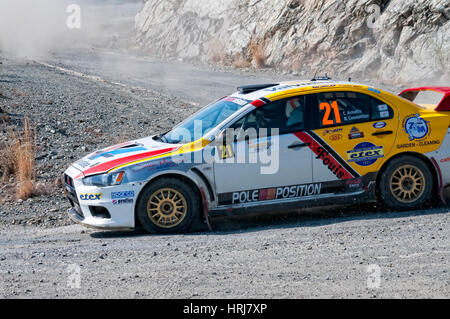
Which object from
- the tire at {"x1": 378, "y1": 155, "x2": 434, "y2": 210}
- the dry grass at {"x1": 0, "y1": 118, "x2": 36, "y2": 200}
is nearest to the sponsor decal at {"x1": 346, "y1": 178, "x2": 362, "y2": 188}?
the tire at {"x1": 378, "y1": 155, "x2": 434, "y2": 210}

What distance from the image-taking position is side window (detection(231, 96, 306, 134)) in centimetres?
719

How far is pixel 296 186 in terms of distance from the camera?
7230 millimetres

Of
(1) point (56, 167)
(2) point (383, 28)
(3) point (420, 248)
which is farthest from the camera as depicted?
(2) point (383, 28)

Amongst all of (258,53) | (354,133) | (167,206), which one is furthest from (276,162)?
(258,53)

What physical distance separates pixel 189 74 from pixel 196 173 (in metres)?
17.1

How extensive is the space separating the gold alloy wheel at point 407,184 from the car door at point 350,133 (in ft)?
0.98

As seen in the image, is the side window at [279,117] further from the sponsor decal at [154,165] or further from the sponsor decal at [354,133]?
the sponsor decal at [154,165]

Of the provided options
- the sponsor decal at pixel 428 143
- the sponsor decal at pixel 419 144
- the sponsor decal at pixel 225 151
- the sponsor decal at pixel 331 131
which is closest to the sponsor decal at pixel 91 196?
the sponsor decal at pixel 225 151

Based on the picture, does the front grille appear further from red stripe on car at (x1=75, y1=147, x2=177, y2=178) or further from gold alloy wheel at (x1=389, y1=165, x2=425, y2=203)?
gold alloy wheel at (x1=389, y1=165, x2=425, y2=203)

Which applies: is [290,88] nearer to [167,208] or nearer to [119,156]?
[167,208]

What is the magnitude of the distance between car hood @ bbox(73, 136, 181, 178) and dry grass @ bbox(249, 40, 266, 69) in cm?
1736

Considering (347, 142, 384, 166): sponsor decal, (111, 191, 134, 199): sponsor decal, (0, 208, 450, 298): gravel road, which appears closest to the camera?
(0, 208, 450, 298): gravel road

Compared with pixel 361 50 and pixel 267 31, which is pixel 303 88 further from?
pixel 267 31
